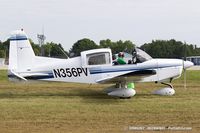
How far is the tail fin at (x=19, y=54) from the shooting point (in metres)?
15.2

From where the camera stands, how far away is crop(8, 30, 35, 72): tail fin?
50.0 ft

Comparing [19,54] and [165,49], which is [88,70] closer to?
[19,54]

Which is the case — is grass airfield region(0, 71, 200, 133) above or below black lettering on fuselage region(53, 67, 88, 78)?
below

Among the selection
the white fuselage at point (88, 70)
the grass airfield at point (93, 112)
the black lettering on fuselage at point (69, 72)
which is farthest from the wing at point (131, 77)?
the black lettering on fuselage at point (69, 72)

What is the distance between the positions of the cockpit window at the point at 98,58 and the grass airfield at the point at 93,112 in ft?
4.38

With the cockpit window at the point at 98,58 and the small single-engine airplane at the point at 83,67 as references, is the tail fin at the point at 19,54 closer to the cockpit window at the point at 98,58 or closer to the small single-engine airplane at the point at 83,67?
the small single-engine airplane at the point at 83,67

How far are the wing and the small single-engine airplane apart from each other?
149mm

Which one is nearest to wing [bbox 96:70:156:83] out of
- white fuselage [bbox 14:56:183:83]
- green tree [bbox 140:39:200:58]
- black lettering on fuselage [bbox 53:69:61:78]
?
white fuselage [bbox 14:56:183:83]

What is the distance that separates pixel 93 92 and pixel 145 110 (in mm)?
5237

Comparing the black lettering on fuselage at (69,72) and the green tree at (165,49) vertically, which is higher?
the green tree at (165,49)

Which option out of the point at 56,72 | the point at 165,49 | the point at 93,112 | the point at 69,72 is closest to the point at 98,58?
the point at 69,72

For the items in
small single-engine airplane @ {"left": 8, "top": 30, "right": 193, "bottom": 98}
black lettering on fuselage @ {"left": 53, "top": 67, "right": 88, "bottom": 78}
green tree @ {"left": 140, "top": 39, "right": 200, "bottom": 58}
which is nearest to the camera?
small single-engine airplane @ {"left": 8, "top": 30, "right": 193, "bottom": 98}

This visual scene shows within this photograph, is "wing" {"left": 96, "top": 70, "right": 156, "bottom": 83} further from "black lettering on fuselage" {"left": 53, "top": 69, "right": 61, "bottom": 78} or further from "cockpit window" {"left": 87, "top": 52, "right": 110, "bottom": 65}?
"black lettering on fuselage" {"left": 53, "top": 69, "right": 61, "bottom": 78}

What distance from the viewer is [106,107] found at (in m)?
12.1
